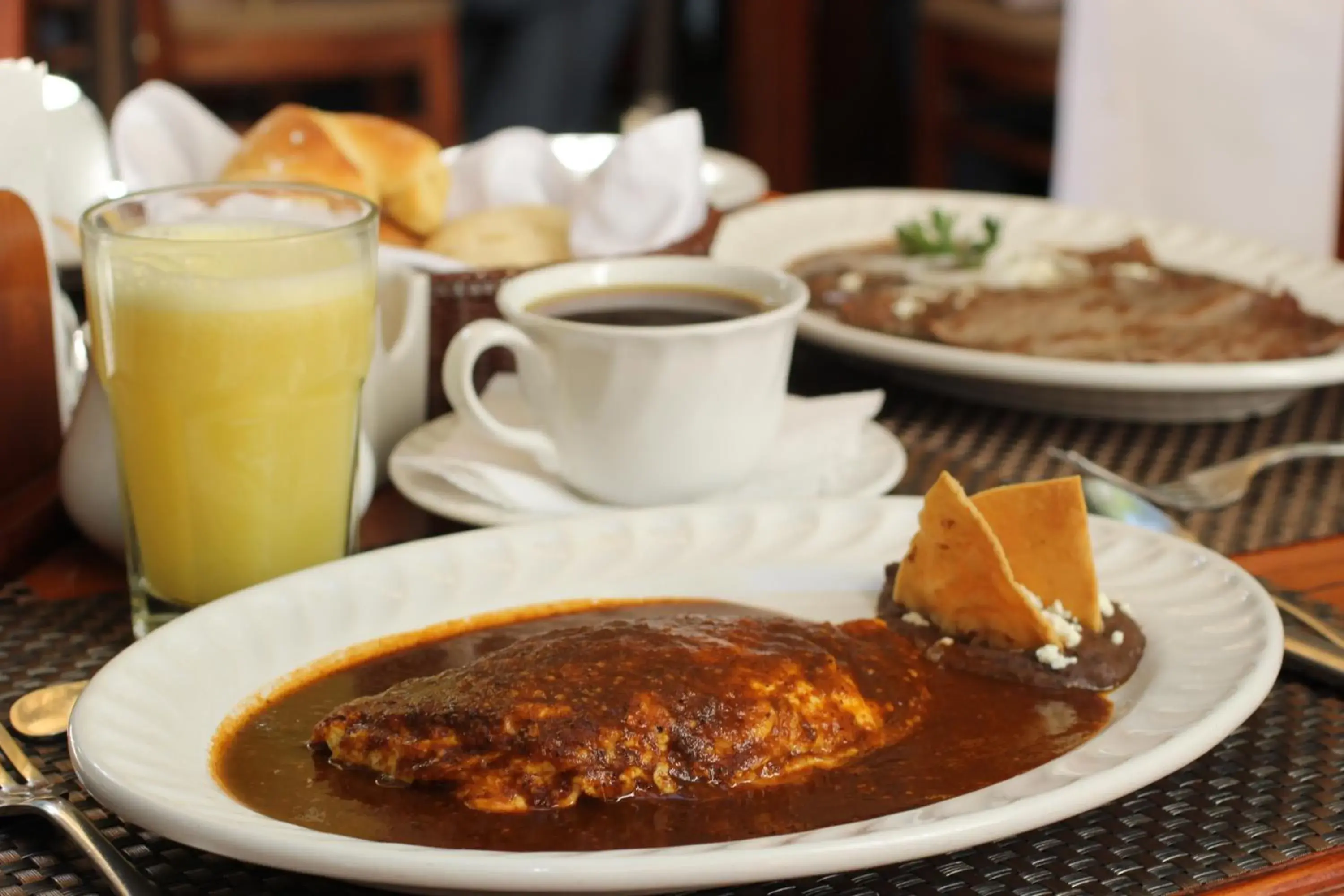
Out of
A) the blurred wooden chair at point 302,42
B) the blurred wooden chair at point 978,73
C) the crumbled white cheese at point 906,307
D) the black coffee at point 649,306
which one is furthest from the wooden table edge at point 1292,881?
the blurred wooden chair at point 302,42

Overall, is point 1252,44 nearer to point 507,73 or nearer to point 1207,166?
point 1207,166

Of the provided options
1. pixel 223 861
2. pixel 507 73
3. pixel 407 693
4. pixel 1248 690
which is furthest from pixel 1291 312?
pixel 507 73

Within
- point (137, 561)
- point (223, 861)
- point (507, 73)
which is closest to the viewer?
point (223, 861)

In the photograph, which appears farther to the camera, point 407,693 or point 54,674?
point 54,674

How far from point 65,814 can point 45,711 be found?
188 millimetres

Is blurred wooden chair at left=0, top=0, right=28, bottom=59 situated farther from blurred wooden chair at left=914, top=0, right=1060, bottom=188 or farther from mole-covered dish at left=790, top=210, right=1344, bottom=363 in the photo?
blurred wooden chair at left=914, top=0, right=1060, bottom=188

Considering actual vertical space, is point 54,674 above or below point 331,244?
below

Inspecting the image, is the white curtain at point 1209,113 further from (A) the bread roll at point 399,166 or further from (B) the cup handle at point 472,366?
(B) the cup handle at point 472,366

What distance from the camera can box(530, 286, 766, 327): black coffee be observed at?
1.43 m

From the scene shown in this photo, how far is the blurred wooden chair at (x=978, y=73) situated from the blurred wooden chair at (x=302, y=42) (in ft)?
5.46

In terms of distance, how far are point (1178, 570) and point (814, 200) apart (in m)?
1.40

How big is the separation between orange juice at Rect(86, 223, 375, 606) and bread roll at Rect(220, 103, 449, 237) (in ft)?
1.39

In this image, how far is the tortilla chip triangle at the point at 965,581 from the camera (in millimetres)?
1016

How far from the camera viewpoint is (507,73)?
5945 millimetres
